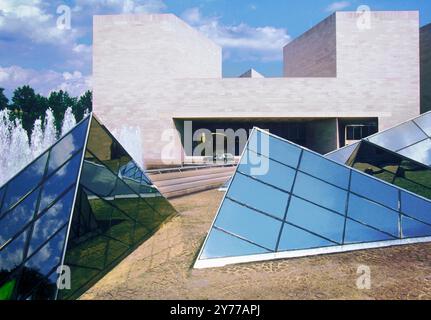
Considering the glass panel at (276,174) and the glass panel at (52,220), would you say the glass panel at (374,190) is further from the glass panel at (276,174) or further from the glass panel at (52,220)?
the glass panel at (52,220)

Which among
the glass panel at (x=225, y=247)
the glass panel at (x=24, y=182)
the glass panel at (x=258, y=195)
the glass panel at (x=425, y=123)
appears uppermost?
the glass panel at (x=425, y=123)

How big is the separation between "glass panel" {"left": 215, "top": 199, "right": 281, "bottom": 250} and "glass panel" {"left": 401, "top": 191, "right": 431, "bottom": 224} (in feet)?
10.6

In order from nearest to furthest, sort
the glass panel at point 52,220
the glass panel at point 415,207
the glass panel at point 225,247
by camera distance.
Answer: the glass panel at point 52,220 → the glass panel at point 225,247 → the glass panel at point 415,207

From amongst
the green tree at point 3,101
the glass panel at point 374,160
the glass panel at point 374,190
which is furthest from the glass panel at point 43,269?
the green tree at point 3,101

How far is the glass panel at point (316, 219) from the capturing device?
7.22 meters

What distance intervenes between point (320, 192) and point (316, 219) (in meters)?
0.74

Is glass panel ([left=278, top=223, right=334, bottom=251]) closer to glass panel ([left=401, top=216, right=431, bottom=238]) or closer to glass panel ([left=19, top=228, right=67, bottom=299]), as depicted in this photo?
glass panel ([left=401, top=216, right=431, bottom=238])

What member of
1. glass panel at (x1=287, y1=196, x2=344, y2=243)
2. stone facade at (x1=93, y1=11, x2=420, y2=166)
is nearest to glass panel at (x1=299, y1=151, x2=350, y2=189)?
glass panel at (x1=287, y1=196, x2=344, y2=243)

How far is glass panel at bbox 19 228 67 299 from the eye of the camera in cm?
492

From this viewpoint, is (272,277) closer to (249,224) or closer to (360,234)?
(249,224)

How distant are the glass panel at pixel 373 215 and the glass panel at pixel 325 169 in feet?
1.48

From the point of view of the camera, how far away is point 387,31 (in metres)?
35.8

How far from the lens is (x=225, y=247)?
6.67m

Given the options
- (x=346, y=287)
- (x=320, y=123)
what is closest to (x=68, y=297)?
(x=346, y=287)
